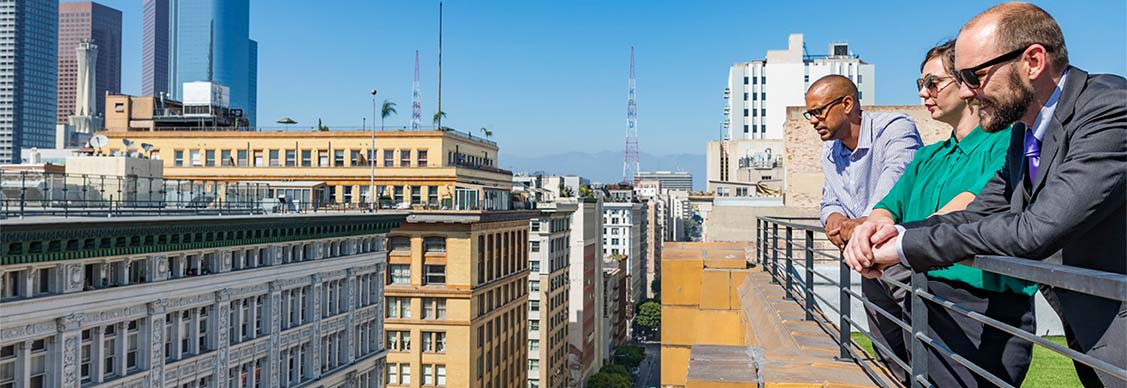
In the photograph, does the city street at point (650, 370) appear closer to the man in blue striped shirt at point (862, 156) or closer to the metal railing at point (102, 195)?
the metal railing at point (102, 195)

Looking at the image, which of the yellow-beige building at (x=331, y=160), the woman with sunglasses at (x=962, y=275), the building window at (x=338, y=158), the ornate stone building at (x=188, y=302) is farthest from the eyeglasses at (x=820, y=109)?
the building window at (x=338, y=158)

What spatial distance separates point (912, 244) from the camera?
10.1 ft

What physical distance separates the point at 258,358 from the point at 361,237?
10.4 meters

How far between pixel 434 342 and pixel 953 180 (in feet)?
159

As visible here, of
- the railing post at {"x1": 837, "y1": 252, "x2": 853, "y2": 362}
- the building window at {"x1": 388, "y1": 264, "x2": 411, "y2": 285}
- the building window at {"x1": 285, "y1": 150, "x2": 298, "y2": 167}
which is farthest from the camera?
the building window at {"x1": 285, "y1": 150, "x2": 298, "y2": 167}

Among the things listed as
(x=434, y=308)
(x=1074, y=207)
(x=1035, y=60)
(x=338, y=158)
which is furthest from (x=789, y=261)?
(x=338, y=158)

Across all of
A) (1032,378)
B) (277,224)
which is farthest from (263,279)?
(1032,378)

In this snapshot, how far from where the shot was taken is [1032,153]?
10.6 ft

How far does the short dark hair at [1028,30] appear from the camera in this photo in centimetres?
296

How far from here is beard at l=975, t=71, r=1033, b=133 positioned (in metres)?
3.05

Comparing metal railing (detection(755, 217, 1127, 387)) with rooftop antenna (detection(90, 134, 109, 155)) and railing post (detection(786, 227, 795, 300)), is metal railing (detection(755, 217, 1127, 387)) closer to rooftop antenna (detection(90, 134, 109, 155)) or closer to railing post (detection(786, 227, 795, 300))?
railing post (detection(786, 227, 795, 300))

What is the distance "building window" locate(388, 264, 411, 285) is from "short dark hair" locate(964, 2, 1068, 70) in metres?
49.9

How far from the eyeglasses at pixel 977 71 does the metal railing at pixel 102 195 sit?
2365 cm

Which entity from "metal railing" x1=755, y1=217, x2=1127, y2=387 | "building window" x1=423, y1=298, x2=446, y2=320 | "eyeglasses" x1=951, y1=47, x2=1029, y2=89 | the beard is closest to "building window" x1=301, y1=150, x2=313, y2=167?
"building window" x1=423, y1=298, x2=446, y2=320
